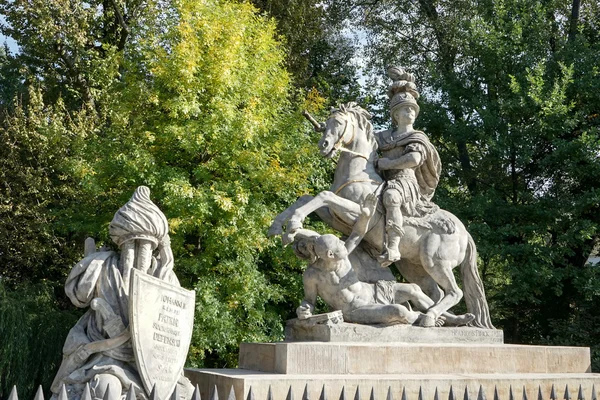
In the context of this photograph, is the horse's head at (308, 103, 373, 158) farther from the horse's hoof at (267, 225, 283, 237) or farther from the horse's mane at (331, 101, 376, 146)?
the horse's hoof at (267, 225, 283, 237)

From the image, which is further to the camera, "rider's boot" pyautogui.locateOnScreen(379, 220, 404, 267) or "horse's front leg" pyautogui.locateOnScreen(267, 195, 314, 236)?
"rider's boot" pyautogui.locateOnScreen(379, 220, 404, 267)

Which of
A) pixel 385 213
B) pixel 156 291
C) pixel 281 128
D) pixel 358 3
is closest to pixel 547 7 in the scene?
pixel 358 3

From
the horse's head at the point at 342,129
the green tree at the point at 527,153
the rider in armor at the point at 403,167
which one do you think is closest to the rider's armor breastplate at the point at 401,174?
the rider in armor at the point at 403,167

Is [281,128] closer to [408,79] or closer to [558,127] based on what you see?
[558,127]

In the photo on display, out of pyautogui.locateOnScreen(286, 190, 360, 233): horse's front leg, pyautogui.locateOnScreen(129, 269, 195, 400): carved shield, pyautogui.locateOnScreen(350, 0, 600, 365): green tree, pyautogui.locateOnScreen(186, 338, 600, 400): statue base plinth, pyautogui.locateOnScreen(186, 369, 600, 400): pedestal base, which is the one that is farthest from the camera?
pyautogui.locateOnScreen(350, 0, 600, 365): green tree

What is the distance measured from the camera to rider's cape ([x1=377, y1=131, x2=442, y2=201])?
367 inches

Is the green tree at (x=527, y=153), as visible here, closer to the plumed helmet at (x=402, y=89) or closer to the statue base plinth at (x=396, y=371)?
the plumed helmet at (x=402, y=89)

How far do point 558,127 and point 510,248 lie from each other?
2925mm

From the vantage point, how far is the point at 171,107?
14.6 meters

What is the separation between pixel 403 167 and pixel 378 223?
2.55 ft

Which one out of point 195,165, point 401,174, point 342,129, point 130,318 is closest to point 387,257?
point 401,174

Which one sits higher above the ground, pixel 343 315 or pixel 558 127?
pixel 558 127

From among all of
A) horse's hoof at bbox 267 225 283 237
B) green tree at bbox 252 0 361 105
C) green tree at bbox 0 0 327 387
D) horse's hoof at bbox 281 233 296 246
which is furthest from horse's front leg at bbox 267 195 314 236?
green tree at bbox 252 0 361 105

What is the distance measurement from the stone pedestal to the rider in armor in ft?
3.90
